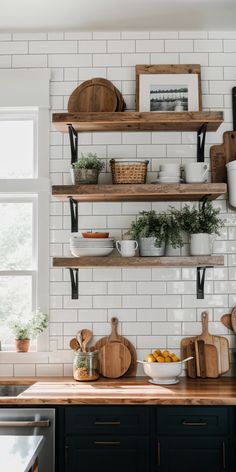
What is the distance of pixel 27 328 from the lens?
10.5 feet

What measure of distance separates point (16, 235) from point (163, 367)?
1.26 metres

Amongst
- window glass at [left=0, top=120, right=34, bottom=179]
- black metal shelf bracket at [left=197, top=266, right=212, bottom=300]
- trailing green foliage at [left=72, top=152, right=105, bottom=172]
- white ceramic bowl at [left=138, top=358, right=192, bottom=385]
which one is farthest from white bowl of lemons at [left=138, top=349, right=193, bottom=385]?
window glass at [left=0, top=120, right=34, bottom=179]

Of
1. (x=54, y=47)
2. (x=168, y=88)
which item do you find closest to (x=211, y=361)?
(x=168, y=88)

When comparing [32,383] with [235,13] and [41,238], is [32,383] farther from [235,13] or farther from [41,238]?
[235,13]

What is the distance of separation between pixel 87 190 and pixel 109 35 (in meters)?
1.14

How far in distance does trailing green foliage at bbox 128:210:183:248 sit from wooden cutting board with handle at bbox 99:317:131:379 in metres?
0.69

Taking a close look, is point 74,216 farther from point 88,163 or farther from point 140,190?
point 140,190

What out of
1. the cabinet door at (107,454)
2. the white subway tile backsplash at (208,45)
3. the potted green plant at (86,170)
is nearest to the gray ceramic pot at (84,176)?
the potted green plant at (86,170)

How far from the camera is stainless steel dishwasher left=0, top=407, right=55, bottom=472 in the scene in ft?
8.60

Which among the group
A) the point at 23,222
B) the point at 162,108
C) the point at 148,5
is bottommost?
the point at 23,222

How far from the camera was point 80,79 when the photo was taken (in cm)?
340

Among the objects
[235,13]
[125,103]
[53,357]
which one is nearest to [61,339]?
[53,357]

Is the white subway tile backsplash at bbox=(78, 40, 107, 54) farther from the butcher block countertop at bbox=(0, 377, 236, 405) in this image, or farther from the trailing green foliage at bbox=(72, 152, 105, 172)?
the butcher block countertop at bbox=(0, 377, 236, 405)

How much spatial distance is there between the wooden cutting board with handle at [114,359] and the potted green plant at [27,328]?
0.40 metres
